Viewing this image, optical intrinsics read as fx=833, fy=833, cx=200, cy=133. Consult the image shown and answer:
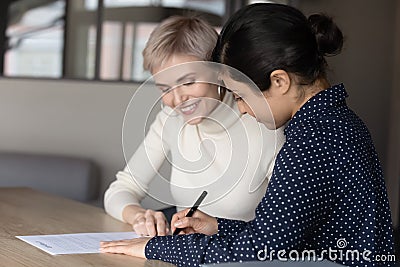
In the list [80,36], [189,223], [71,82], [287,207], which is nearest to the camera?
[287,207]

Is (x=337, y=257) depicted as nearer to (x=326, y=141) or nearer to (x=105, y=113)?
(x=326, y=141)

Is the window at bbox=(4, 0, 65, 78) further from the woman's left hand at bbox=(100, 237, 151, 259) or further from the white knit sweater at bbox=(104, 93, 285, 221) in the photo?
the woman's left hand at bbox=(100, 237, 151, 259)

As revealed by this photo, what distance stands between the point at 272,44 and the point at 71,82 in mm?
2989

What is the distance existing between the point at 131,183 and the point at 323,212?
1107mm

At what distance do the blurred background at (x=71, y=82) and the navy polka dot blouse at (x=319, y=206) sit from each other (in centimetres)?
254

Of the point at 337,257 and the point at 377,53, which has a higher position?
the point at 337,257

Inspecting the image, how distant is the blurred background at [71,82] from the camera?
4262 mm

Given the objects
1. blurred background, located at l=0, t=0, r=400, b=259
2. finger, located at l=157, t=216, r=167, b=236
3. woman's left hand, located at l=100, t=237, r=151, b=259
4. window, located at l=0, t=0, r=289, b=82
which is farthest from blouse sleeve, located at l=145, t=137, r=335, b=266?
window, located at l=0, t=0, r=289, b=82

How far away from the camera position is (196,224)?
2.03 m

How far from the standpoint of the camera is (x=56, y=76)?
4570 millimetres

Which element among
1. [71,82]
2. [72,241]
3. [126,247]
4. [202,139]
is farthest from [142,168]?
[71,82]

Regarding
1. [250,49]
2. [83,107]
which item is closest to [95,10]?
[83,107]

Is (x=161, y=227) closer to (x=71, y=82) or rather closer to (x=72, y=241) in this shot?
(x=72, y=241)

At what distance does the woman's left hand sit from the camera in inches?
73.6
